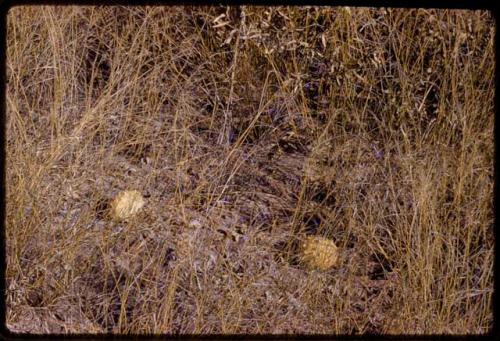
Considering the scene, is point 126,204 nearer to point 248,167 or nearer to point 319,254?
point 248,167

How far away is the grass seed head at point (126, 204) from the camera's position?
2.62 meters

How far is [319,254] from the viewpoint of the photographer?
8.59ft

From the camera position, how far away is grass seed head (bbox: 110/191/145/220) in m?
2.62

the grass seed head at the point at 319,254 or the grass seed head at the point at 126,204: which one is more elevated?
the grass seed head at the point at 126,204

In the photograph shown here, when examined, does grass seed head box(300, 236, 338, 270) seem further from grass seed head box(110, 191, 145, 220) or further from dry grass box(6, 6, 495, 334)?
grass seed head box(110, 191, 145, 220)

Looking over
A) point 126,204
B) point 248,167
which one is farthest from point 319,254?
point 126,204

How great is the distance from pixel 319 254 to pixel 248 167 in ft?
1.49

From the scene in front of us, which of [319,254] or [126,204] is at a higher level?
[126,204]

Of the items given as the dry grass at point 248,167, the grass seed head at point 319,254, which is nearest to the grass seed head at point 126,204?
the dry grass at point 248,167

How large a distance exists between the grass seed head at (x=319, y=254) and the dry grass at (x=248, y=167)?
3 cm

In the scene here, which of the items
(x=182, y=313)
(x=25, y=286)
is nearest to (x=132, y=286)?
(x=182, y=313)

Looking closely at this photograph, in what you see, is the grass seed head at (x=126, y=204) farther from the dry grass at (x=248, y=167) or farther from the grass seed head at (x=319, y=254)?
the grass seed head at (x=319, y=254)

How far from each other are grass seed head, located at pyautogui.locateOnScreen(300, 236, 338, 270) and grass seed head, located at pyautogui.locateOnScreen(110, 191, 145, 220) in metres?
0.65

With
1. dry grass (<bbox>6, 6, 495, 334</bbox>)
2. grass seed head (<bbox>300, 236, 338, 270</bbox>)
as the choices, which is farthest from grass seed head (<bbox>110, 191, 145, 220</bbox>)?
grass seed head (<bbox>300, 236, 338, 270</bbox>)
